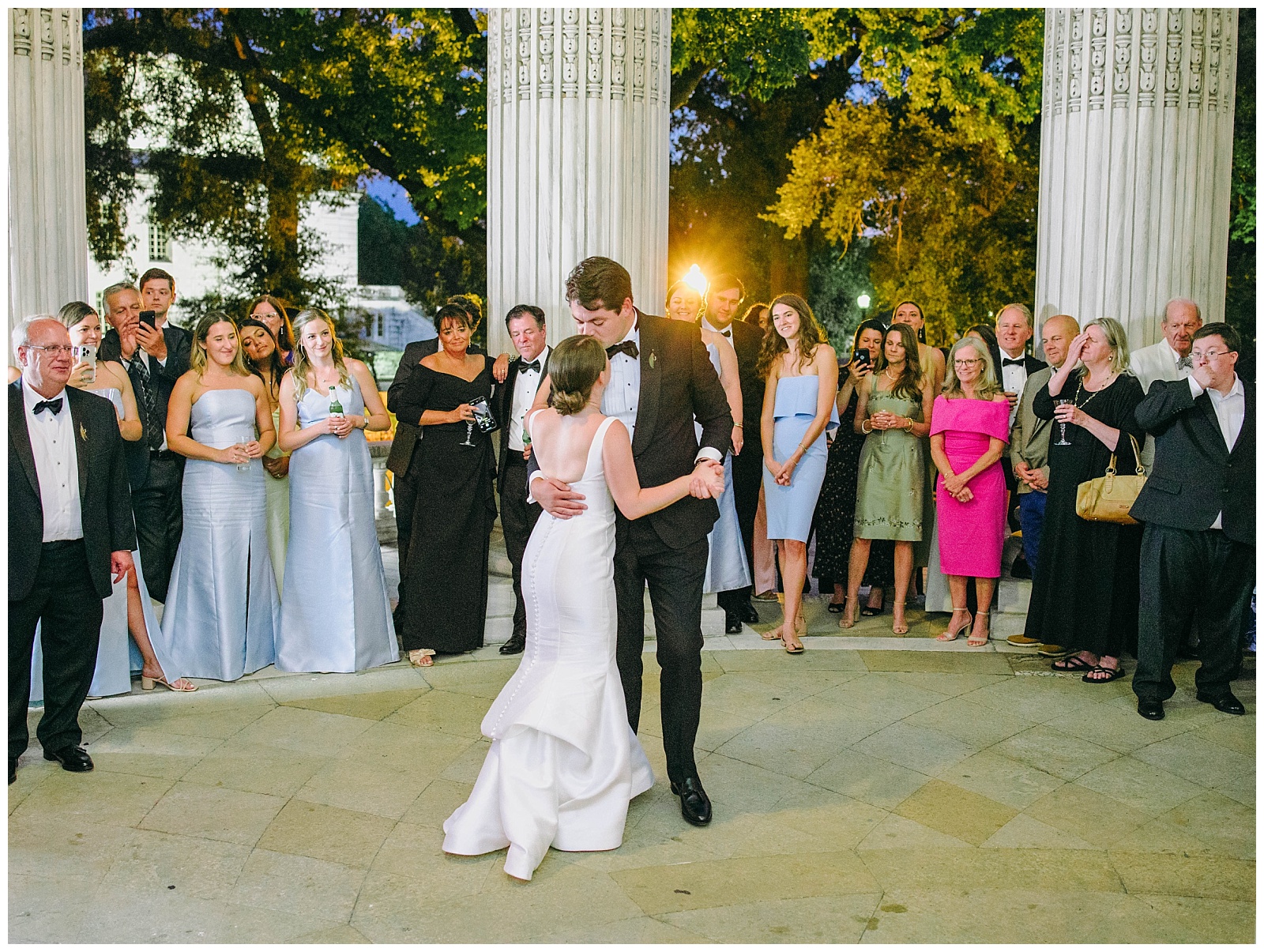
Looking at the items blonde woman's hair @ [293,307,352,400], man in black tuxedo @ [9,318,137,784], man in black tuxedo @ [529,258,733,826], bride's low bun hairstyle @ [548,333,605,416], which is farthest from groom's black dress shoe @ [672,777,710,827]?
blonde woman's hair @ [293,307,352,400]

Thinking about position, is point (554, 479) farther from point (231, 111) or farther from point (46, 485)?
point (231, 111)

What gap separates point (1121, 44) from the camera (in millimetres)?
7906

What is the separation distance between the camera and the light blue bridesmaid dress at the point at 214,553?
6691 millimetres

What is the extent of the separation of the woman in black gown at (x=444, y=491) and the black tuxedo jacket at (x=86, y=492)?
1.98 meters

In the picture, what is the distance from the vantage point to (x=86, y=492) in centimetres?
527

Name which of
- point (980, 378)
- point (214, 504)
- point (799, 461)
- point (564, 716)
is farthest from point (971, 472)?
point (214, 504)

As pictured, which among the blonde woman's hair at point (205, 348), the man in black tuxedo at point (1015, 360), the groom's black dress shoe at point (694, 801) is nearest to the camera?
the groom's black dress shoe at point (694, 801)

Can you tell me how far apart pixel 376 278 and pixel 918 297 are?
10.00 metres

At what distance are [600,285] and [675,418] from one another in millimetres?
606

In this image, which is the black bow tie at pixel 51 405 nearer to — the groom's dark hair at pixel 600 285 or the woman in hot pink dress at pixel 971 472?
the groom's dark hair at pixel 600 285

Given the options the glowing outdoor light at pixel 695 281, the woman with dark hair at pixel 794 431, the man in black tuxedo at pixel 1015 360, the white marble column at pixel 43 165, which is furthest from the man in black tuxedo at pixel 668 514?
the white marble column at pixel 43 165

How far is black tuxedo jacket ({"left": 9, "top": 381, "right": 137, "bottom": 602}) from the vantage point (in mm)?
5027

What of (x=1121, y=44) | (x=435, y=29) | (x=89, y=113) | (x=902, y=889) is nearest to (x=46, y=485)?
(x=902, y=889)

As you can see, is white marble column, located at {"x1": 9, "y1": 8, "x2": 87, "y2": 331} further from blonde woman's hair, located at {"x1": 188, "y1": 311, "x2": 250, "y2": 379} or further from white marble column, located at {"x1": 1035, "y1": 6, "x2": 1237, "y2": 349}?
white marble column, located at {"x1": 1035, "y1": 6, "x2": 1237, "y2": 349}
